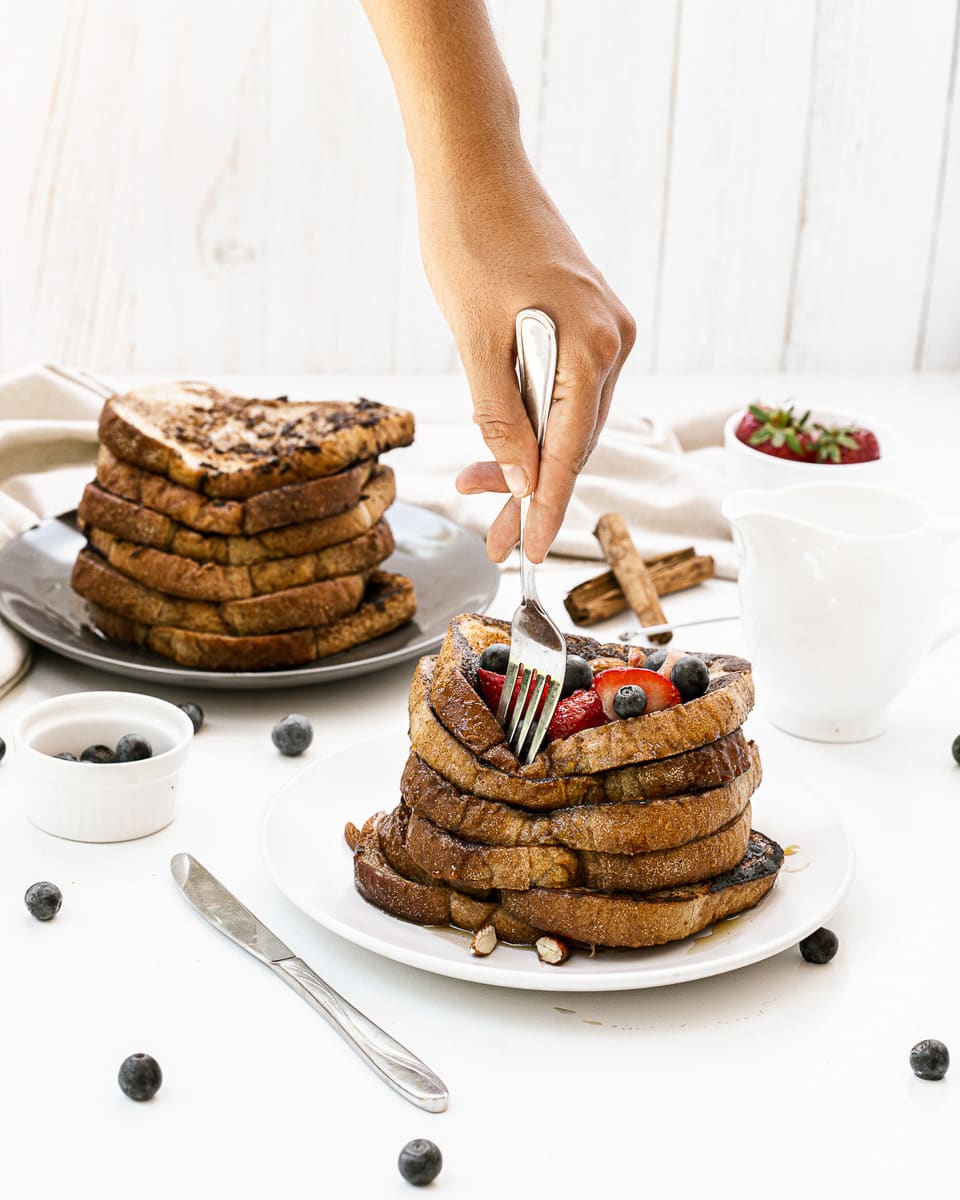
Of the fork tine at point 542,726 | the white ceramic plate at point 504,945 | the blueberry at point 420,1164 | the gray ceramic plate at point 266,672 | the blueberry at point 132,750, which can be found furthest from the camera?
the gray ceramic plate at point 266,672

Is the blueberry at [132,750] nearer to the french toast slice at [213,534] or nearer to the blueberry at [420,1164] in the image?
the french toast slice at [213,534]

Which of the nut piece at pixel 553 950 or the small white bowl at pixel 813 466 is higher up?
the small white bowl at pixel 813 466

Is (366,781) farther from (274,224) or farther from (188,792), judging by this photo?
(274,224)

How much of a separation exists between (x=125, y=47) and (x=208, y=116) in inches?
10.3

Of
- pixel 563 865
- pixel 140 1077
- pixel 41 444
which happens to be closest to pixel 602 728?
pixel 563 865

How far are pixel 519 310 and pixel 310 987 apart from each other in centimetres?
72

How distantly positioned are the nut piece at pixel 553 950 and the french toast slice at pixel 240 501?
92 centimetres

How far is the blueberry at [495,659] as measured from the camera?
5.17 ft

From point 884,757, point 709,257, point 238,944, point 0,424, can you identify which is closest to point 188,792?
point 238,944

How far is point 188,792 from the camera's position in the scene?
182 centimetres

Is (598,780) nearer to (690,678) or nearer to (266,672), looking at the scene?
(690,678)

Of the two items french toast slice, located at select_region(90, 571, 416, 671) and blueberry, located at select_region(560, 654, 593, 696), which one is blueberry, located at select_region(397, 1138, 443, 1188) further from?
french toast slice, located at select_region(90, 571, 416, 671)

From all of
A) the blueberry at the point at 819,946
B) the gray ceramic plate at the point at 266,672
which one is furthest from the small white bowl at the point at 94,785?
the blueberry at the point at 819,946

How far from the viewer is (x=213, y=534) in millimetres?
2137
